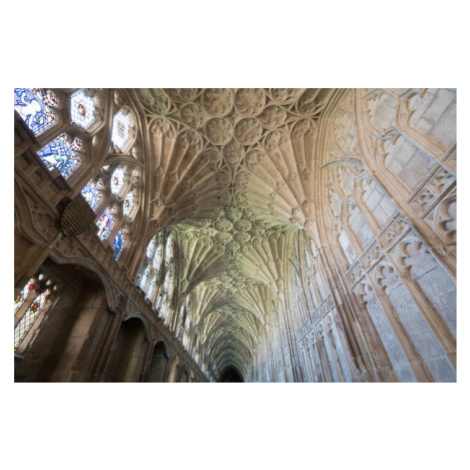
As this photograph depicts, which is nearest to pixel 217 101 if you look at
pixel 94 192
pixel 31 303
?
pixel 94 192

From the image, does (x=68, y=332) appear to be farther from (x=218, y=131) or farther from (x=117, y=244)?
(x=218, y=131)

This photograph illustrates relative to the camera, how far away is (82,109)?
658 centimetres

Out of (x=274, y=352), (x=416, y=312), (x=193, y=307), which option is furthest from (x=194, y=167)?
(x=274, y=352)

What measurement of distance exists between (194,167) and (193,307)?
14.2 meters

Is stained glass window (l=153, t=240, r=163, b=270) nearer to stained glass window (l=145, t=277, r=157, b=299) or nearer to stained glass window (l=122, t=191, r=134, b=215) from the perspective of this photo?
stained glass window (l=145, t=277, r=157, b=299)

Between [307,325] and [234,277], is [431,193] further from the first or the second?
[234,277]

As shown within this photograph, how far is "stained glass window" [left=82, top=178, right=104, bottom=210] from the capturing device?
6621 mm

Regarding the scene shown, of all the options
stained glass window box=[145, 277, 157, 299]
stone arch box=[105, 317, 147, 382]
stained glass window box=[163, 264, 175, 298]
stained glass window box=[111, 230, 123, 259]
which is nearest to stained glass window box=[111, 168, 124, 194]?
stained glass window box=[111, 230, 123, 259]

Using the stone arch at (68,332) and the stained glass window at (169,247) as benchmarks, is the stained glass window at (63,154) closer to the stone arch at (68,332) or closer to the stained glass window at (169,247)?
the stone arch at (68,332)

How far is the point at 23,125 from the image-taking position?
13.1ft

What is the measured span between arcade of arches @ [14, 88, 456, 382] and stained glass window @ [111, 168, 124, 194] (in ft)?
0.27

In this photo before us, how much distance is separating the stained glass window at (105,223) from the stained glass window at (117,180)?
2.89 ft

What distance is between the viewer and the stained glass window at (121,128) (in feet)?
27.5

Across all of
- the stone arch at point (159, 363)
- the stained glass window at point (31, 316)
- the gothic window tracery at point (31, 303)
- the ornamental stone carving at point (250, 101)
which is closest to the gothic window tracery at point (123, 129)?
the ornamental stone carving at point (250, 101)
